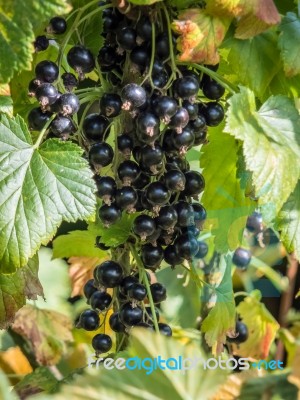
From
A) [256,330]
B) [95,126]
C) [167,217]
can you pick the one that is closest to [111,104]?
[95,126]

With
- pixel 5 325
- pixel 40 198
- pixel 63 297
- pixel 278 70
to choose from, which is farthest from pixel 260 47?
pixel 63 297

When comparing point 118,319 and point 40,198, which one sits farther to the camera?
point 118,319

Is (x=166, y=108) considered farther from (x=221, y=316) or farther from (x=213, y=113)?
(x=221, y=316)

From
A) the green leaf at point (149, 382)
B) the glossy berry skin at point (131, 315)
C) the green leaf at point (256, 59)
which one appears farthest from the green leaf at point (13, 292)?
the green leaf at point (149, 382)

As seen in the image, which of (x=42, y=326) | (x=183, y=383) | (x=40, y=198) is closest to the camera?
(x=183, y=383)

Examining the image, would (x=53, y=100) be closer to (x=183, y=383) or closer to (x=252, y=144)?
(x=252, y=144)

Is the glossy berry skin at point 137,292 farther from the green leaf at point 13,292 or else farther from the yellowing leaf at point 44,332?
the yellowing leaf at point 44,332

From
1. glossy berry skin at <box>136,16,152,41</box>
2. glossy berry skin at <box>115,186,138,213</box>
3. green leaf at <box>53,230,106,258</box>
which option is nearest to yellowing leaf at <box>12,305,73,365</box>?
green leaf at <box>53,230,106,258</box>
